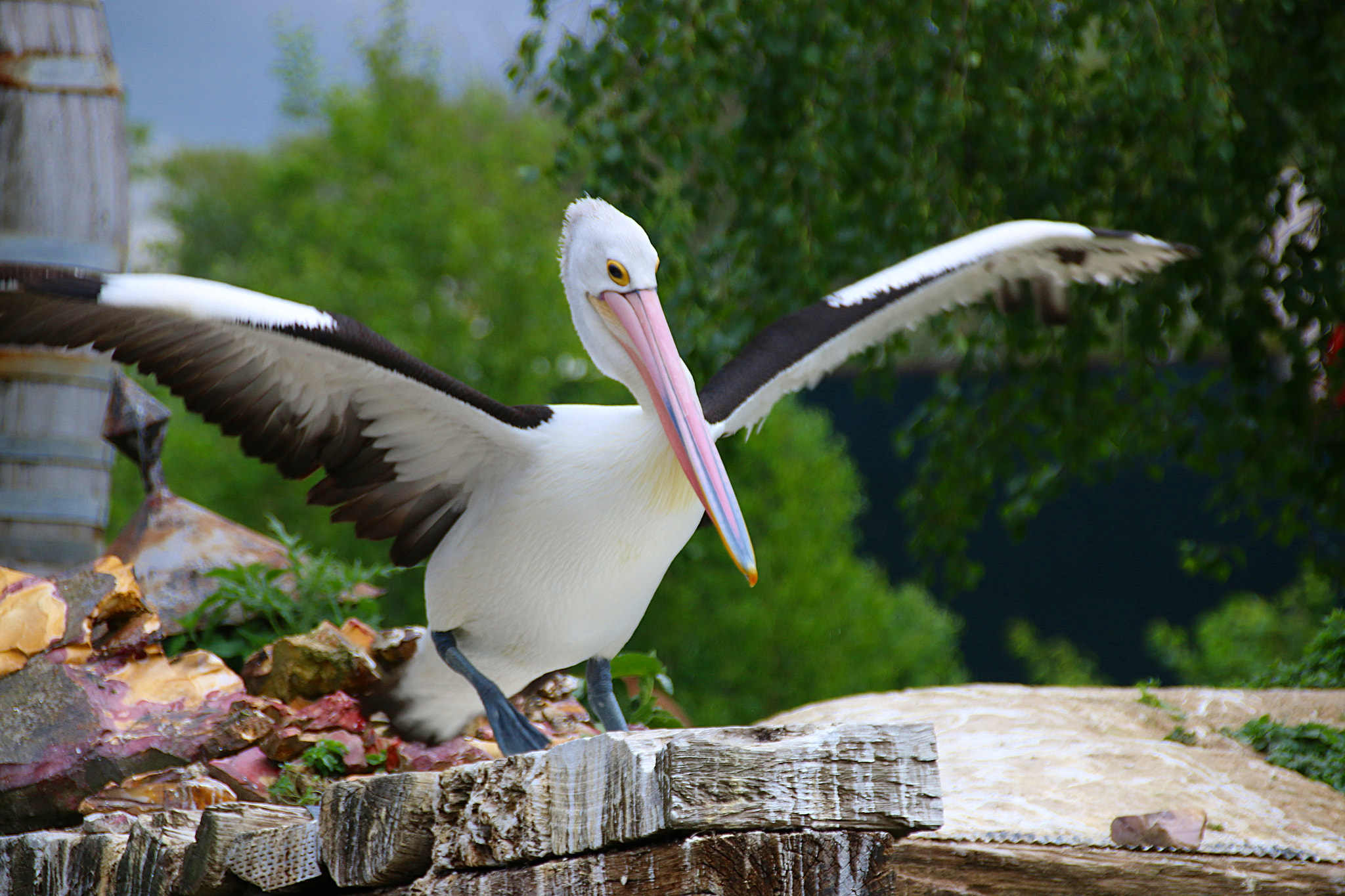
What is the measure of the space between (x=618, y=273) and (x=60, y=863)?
6.04 ft

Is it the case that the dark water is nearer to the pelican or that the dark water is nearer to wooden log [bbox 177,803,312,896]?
the pelican

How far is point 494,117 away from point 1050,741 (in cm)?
1333

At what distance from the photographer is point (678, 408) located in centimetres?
258

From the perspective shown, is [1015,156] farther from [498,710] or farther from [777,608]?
[777,608]

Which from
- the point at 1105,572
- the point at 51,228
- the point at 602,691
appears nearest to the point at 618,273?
the point at 602,691

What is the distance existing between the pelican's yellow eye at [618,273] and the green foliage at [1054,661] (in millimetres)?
7745

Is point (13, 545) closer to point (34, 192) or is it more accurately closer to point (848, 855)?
point (34, 192)

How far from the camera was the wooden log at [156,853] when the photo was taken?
2.51 m

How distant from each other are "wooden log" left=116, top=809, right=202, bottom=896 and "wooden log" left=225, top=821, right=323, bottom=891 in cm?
17

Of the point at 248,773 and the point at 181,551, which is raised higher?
the point at 181,551

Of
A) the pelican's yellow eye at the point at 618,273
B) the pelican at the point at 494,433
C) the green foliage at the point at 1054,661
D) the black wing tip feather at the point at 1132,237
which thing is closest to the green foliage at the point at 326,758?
the pelican at the point at 494,433

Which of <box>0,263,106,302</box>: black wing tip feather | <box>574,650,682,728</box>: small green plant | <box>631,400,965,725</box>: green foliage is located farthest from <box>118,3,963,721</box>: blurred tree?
<box>0,263,106,302</box>: black wing tip feather

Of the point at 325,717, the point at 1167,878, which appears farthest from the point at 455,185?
the point at 1167,878

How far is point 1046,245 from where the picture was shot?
142 inches
